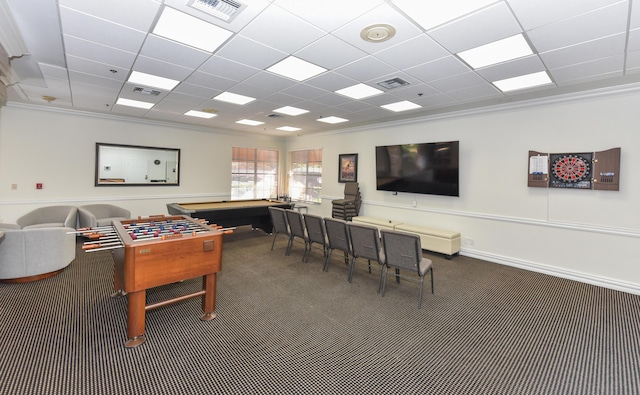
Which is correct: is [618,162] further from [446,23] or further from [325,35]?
[325,35]

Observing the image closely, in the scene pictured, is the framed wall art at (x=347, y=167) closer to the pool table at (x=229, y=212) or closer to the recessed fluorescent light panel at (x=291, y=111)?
the pool table at (x=229, y=212)

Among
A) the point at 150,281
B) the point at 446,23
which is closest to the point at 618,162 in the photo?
the point at 446,23

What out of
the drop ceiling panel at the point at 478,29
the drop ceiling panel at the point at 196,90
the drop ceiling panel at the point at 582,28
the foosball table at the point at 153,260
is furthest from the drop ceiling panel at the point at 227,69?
the drop ceiling panel at the point at 582,28

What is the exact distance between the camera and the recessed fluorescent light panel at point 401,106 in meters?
4.76

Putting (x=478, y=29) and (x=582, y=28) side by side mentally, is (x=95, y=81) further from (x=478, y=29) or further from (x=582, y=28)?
(x=582, y=28)

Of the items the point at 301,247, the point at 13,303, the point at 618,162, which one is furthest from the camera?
the point at 301,247

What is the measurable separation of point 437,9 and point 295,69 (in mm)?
1736

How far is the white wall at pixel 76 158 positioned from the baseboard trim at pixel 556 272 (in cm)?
666

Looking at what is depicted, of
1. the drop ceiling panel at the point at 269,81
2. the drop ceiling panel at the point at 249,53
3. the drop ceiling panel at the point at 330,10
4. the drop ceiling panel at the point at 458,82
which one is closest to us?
the drop ceiling panel at the point at 330,10

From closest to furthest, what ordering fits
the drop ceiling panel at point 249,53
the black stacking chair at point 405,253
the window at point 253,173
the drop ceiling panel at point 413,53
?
1. the drop ceiling panel at point 413,53
2. the drop ceiling panel at point 249,53
3. the black stacking chair at point 405,253
4. the window at point 253,173

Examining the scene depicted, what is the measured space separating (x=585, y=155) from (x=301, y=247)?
15.3ft

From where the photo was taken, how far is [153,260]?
2449mm

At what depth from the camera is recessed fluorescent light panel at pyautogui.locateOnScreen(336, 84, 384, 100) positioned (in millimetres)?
3984

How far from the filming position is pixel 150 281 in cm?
245
